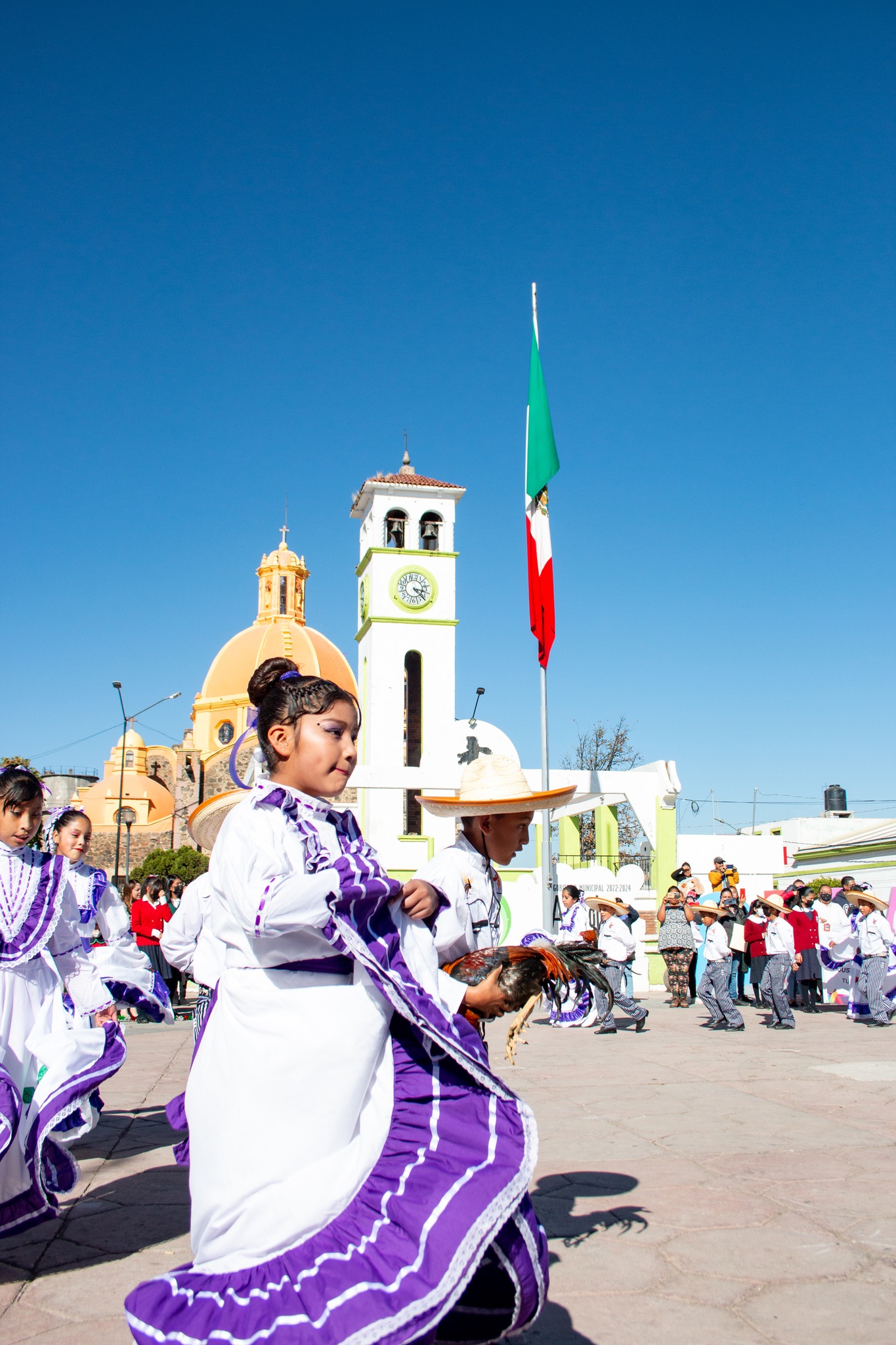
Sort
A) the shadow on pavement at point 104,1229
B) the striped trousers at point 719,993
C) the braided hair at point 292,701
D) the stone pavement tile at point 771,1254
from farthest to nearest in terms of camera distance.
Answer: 1. the striped trousers at point 719,993
2. the shadow on pavement at point 104,1229
3. the stone pavement tile at point 771,1254
4. the braided hair at point 292,701

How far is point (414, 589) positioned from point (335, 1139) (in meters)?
31.5

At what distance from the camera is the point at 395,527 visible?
112 feet

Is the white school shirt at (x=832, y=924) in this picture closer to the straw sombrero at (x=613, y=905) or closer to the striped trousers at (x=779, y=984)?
the striped trousers at (x=779, y=984)

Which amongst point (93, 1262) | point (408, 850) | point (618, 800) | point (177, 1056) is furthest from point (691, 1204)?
point (408, 850)

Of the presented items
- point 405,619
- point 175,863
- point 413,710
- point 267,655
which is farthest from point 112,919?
point 267,655

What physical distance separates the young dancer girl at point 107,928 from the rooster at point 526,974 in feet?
10.1

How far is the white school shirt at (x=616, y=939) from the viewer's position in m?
12.2

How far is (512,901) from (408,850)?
25.5 feet

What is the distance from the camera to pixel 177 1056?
9.92m

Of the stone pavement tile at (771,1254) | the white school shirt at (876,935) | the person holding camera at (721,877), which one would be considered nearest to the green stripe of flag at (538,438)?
the person holding camera at (721,877)

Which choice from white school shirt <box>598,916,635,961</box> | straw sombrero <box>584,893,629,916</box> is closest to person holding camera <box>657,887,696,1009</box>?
white school shirt <box>598,916,635,961</box>

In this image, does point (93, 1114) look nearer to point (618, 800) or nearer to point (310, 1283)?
point (310, 1283)

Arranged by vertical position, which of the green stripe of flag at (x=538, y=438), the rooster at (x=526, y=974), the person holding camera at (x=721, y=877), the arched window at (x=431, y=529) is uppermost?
the arched window at (x=431, y=529)

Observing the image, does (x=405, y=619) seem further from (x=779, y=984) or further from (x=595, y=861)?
(x=779, y=984)
